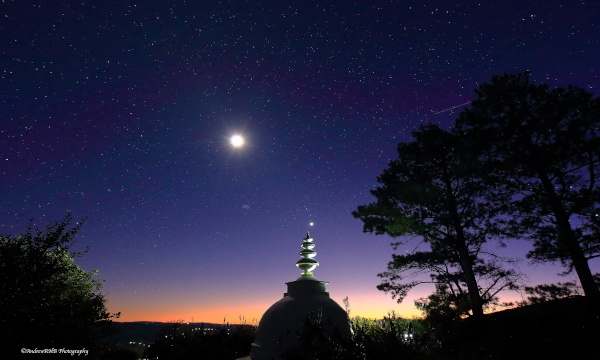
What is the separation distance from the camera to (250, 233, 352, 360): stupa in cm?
1291

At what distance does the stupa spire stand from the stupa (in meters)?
0.06

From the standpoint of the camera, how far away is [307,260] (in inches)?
614

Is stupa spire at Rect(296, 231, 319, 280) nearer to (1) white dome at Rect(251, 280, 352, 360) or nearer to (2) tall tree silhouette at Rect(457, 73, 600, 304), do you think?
(1) white dome at Rect(251, 280, 352, 360)

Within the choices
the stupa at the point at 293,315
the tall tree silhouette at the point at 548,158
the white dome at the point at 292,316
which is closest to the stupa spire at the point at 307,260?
the stupa at the point at 293,315

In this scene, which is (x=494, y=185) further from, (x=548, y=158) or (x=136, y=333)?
(x=136, y=333)

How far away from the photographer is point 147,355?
17188 millimetres

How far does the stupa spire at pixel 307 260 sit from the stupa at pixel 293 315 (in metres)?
0.06

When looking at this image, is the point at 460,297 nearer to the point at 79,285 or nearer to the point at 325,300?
the point at 325,300

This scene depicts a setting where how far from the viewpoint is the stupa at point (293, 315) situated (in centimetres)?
1291

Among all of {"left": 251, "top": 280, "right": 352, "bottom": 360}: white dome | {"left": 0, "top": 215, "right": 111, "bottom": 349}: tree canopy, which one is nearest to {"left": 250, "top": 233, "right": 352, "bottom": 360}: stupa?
{"left": 251, "top": 280, "right": 352, "bottom": 360}: white dome

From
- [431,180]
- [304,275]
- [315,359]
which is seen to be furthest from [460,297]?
[315,359]

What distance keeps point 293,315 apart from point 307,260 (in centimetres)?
286

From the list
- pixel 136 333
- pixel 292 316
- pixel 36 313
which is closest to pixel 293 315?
pixel 292 316

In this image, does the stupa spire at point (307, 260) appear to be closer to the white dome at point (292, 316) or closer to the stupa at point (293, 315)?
the stupa at point (293, 315)
